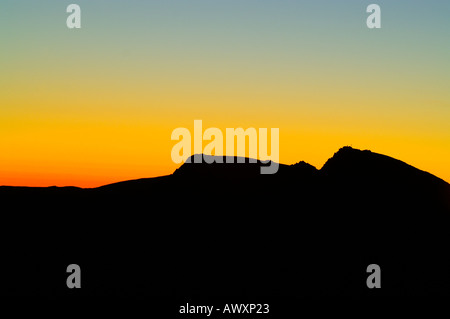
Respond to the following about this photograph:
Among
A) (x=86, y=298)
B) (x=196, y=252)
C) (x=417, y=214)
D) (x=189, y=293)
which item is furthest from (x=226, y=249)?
(x=417, y=214)

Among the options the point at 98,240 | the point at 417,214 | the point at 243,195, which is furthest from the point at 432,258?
the point at 98,240

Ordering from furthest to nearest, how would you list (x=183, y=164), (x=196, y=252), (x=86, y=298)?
1. (x=183, y=164)
2. (x=196, y=252)
3. (x=86, y=298)

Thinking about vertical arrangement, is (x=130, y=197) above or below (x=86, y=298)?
above

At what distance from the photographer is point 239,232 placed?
216 feet

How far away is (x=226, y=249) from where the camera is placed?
62.7 metres

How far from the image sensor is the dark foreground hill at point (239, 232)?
55.6 meters

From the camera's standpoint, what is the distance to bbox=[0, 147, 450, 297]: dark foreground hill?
55.6 m

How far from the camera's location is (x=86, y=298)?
50312 mm

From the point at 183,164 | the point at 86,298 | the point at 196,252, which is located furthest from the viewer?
the point at 183,164

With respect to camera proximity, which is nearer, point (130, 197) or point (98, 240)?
point (98, 240)

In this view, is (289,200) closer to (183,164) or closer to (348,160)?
(348,160)
